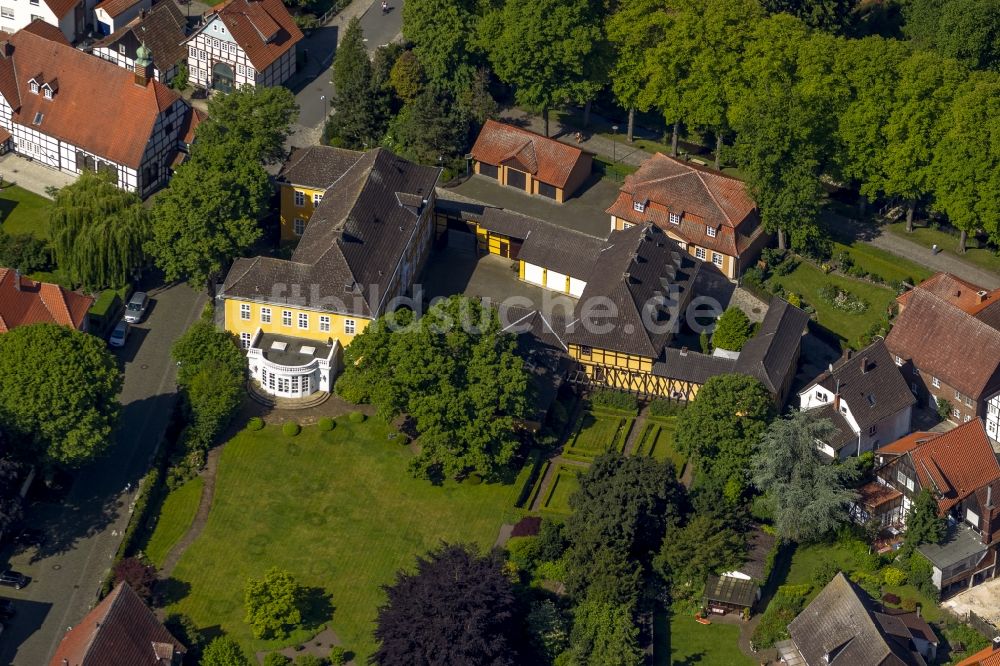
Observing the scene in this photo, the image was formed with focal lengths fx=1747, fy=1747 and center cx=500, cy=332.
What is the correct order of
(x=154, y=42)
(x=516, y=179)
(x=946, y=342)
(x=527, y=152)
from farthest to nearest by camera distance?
(x=154, y=42) → (x=516, y=179) → (x=527, y=152) → (x=946, y=342)

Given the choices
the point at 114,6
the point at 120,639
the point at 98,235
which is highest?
the point at 114,6

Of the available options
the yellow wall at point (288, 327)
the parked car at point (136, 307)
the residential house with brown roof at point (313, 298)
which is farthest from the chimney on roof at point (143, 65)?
the yellow wall at point (288, 327)

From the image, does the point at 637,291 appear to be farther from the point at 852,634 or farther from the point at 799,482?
the point at 852,634

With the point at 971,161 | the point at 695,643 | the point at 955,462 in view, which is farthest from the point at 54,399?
the point at 971,161

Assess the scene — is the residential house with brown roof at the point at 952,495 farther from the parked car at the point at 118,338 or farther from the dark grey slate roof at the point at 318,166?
the parked car at the point at 118,338

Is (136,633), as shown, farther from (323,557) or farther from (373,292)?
(373,292)

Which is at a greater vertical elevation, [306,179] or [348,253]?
[348,253]

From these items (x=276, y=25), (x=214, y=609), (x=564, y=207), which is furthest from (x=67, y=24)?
(x=214, y=609)
